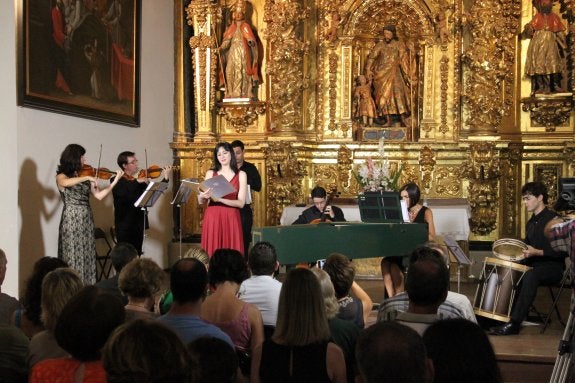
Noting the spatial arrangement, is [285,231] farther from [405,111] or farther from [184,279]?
[405,111]

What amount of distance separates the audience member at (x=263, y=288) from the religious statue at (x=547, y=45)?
27.6 feet

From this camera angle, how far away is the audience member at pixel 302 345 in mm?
3715

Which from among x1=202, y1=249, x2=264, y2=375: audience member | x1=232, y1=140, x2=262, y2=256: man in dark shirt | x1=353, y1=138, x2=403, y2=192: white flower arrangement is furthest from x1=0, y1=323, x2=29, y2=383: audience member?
x1=353, y1=138, x2=403, y2=192: white flower arrangement

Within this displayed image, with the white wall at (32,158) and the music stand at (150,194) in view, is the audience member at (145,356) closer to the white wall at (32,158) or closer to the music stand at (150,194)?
the white wall at (32,158)

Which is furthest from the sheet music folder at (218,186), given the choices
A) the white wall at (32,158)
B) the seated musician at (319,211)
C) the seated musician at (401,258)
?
the white wall at (32,158)

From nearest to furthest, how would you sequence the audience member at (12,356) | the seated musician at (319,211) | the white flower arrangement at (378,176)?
the audience member at (12,356), the seated musician at (319,211), the white flower arrangement at (378,176)

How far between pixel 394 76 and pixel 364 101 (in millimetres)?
619

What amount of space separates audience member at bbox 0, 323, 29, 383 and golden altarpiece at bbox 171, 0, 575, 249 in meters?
9.42

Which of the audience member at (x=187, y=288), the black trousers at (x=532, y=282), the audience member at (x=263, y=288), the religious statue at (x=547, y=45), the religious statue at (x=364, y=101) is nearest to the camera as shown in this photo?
the audience member at (x=187, y=288)

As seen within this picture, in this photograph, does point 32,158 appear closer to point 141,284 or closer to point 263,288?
point 263,288

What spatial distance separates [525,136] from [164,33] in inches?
232

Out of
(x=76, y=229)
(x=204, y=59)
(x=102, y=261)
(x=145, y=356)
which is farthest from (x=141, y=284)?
(x=204, y=59)

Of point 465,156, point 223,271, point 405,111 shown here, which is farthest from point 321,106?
point 223,271

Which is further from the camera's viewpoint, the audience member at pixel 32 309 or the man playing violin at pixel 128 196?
the man playing violin at pixel 128 196
